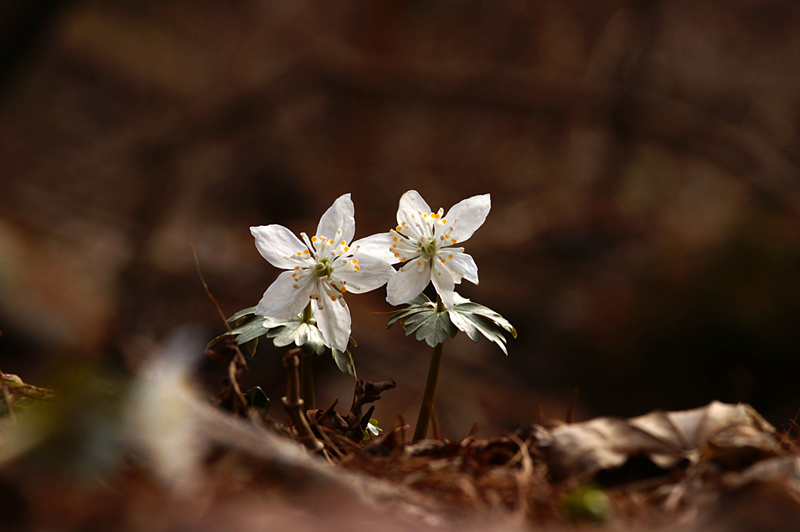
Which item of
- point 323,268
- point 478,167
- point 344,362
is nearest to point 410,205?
point 323,268

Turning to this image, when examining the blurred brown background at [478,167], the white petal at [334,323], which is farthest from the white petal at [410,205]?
the blurred brown background at [478,167]

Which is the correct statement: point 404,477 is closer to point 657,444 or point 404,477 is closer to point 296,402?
point 296,402

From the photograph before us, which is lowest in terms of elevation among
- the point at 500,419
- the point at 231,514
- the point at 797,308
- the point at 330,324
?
the point at 231,514

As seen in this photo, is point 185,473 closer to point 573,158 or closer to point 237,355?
point 237,355

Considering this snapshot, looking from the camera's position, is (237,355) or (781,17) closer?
(237,355)

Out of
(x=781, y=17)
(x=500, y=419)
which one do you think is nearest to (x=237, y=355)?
(x=500, y=419)

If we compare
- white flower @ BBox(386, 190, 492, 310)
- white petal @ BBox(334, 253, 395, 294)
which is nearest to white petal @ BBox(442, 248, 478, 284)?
white flower @ BBox(386, 190, 492, 310)

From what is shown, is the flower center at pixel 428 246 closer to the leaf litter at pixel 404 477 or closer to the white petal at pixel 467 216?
the white petal at pixel 467 216
